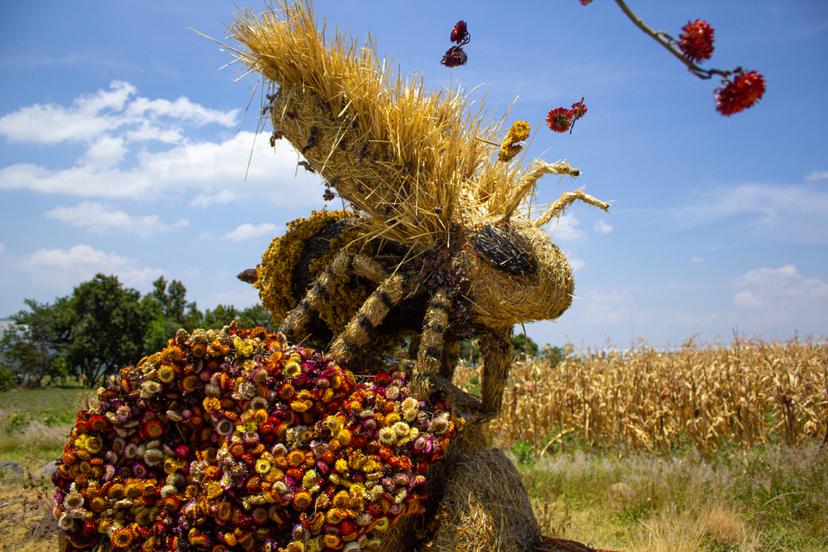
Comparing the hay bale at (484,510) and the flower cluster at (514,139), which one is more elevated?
the flower cluster at (514,139)

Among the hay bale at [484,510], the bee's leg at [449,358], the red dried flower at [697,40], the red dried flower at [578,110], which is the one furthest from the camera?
the bee's leg at [449,358]

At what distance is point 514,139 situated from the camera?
3689mm

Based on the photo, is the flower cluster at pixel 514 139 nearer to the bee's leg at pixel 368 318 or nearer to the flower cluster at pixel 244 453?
the bee's leg at pixel 368 318

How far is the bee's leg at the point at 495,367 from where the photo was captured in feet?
12.8

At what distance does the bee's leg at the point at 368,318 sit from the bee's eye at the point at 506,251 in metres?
0.53

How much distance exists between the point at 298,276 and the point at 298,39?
157 centimetres

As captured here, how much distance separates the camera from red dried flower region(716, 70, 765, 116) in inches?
49.6

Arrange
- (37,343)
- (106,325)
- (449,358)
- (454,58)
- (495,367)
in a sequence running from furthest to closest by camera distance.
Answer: (106,325) < (37,343) < (449,358) < (495,367) < (454,58)

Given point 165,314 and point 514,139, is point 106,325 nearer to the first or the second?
point 165,314

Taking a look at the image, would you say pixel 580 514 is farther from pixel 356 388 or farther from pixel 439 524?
pixel 356 388

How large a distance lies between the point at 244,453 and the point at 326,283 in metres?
1.22

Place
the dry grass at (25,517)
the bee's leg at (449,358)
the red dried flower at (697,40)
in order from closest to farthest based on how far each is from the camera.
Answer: the red dried flower at (697,40) < the bee's leg at (449,358) < the dry grass at (25,517)

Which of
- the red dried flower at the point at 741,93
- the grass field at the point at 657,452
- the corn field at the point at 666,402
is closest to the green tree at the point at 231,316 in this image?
the grass field at the point at 657,452

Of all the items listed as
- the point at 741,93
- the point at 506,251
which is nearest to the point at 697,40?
the point at 741,93
